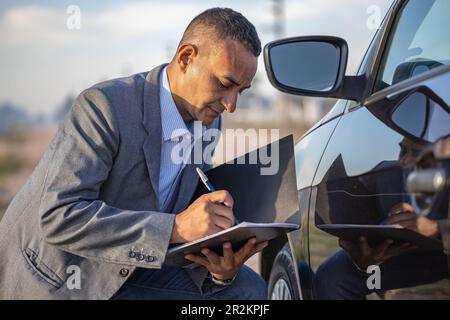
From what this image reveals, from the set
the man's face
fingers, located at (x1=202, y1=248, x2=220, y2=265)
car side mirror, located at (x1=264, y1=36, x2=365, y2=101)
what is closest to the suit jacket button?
fingers, located at (x1=202, y1=248, x2=220, y2=265)

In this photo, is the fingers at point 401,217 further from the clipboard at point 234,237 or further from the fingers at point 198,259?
the fingers at point 198,259

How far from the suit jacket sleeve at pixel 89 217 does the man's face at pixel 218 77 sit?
17.6 inches

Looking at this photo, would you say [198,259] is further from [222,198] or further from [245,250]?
[222,198]

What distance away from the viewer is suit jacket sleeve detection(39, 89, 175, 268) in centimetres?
239

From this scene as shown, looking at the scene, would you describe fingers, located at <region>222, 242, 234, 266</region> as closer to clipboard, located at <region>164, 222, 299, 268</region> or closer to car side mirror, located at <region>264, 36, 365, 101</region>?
clipboard, located at <region>164, 222, 299, 268</region>

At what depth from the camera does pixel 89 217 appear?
238cm

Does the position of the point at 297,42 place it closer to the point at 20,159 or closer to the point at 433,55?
the point at 433,55

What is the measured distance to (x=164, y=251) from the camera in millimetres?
2402

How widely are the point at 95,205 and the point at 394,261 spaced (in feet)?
3.13

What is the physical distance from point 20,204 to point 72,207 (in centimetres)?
36

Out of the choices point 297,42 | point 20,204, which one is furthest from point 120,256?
point 297,42

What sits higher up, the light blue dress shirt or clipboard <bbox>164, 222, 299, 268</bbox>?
the light blue dress shirt

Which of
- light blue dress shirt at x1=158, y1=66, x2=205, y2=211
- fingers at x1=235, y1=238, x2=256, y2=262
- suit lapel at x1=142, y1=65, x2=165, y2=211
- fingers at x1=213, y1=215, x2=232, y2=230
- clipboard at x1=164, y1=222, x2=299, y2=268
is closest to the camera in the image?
clipboard at x1=164, y1=222, x2=299, y2=268

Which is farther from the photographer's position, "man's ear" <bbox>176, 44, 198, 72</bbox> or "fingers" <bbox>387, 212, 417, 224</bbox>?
"man's ear" <bbox>176, 44, 198, 72</bbox>
